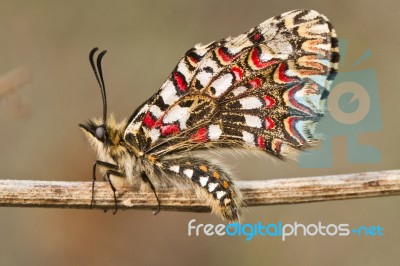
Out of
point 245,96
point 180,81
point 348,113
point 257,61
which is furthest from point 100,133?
point 348,113

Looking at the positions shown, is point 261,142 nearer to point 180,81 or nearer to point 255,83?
point 255,83

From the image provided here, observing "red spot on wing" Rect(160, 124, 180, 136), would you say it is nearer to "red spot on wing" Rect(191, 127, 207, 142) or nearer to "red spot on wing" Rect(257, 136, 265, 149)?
"red spot on wing" Rect(191, 127, 207, 142)

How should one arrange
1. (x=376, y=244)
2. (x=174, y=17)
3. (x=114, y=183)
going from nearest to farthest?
(x=114, y=183) < (x=376, y=244) < (x=174, y=17)

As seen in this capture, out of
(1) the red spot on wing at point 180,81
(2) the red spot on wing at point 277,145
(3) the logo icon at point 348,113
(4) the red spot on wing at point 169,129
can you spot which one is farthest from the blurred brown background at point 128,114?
(1) the red spot on wing at point 180,81

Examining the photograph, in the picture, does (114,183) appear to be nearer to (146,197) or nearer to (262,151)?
(146,197)

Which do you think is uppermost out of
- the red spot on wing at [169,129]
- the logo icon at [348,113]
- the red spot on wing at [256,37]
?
the red spot on wing at [256,37]

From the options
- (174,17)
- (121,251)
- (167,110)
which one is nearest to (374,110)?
(167,110)

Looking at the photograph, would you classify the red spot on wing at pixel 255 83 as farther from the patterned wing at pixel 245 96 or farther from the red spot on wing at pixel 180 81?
the red spot on wing at pixel 180 81

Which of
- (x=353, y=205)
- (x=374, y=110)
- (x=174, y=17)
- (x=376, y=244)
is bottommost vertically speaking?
(x=376, y=244)
